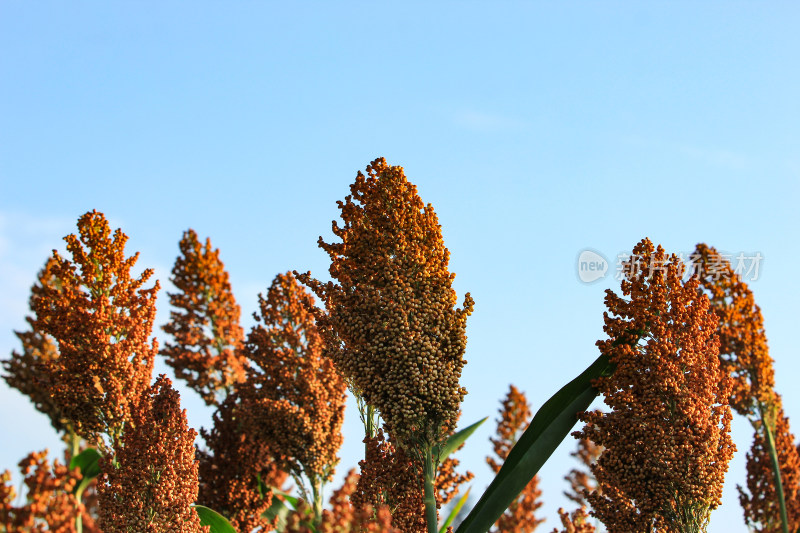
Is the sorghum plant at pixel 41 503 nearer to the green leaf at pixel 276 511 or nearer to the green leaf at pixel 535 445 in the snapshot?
the green leaf at pixel 535 445

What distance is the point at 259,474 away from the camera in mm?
10883

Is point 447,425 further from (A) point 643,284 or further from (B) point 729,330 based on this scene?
(B) point 729,330

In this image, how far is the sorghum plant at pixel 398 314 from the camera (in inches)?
259

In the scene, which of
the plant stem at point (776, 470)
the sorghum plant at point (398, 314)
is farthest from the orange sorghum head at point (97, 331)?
the plant stem at point (776, 470)

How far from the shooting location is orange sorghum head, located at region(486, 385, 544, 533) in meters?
11.3

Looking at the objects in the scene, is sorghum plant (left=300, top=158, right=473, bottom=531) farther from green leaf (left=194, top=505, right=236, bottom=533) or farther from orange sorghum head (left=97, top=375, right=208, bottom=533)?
green leaf (left=194, top=505, right=236, bottom=533)

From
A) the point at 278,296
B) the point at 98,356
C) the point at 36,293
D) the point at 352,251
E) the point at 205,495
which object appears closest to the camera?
the point at 352,251

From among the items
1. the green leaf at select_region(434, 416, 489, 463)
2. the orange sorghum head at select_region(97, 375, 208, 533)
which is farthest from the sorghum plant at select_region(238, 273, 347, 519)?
the orange sorghum head at select_region(97, 375, 208, 533)

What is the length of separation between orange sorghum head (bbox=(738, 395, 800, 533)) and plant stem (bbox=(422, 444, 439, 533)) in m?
7.11

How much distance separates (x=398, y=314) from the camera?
21.8 feet

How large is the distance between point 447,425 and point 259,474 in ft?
16.2

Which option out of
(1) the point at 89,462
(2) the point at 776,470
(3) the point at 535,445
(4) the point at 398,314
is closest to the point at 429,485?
(3) the point at 535,445

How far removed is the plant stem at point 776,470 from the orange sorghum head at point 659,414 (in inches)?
181

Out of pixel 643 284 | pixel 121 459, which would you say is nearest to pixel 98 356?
pixel 121 459
